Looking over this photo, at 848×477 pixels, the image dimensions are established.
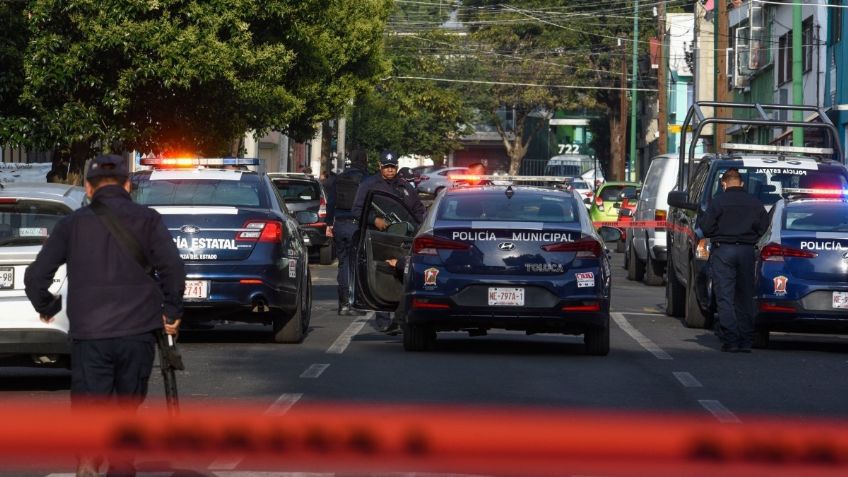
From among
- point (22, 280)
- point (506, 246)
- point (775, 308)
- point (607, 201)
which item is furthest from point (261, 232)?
point (607, 201)

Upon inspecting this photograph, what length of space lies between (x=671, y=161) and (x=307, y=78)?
11550 mm

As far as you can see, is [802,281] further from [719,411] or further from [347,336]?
[719,411]

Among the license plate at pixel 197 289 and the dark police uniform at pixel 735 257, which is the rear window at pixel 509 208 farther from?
the license plate at pixel 197 289

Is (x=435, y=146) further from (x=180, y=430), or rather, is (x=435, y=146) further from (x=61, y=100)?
(x=180, y=430)

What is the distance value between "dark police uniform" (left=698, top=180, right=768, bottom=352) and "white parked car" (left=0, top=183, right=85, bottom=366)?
21.8 feet

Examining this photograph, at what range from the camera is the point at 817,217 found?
16.5 m

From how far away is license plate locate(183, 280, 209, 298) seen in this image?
1473 centimetres

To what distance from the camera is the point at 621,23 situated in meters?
79.8

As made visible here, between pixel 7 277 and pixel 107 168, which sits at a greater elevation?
pixel 107 168

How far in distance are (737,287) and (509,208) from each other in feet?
8.49

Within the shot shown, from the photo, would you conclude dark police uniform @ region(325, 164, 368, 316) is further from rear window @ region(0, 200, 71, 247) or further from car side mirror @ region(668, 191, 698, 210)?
rear window @ region(0, 200, 71, 247)

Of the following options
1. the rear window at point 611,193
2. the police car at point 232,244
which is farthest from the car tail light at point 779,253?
the rear window at point 611,193

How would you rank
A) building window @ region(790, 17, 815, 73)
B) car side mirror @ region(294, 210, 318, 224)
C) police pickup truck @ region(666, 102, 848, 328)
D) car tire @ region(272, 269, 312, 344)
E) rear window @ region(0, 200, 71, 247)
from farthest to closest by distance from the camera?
building window @ region(790, 17, 815, 73) < police pickup truck @ region(666, 102, 848, 328) < car side mirror @ region(294, 210, 318, 224) < car tire @ region(272, 269, 312, 344) < rear window @ region(0, 200, 71, 247)

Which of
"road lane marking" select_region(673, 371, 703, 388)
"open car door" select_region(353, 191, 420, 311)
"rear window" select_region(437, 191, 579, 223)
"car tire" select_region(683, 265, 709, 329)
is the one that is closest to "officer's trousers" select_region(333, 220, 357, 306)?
A: "open car door" select_region(353, 191, 420, 311)
